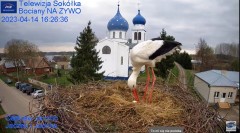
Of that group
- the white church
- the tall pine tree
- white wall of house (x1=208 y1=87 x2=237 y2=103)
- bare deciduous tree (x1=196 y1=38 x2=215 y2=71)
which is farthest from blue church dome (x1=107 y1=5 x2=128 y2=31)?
white wall of house (x1=208 y1=87 x2=237 y2=103)

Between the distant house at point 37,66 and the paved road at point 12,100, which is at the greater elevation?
the distant house at point 37,66

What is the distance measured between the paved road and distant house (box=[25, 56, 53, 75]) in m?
0.38

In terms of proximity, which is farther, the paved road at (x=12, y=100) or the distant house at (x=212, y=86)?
the paved road at (x=12, y=100)

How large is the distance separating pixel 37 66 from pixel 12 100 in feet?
2.20

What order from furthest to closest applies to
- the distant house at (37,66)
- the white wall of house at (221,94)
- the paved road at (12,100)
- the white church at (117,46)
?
the white church at (117,46), the distant house at (37,66), the paved road at (12,100), the white wall of house at (221,94)

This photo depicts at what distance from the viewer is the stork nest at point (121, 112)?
1.55 m

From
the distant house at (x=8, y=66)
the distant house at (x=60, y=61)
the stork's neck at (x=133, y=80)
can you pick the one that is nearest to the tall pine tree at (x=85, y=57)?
the distant house at (x=60, y=61)

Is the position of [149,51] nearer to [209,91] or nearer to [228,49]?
[228,49]

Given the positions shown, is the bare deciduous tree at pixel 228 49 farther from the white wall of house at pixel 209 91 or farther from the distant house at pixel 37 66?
the distant house at pixel 37 66

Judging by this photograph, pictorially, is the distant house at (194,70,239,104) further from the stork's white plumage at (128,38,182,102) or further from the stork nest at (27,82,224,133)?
the stork's white plumage at (128,38,182,102)

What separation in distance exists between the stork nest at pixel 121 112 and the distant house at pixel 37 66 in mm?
1465

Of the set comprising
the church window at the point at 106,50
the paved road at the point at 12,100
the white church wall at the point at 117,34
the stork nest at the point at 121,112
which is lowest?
the paved road at the point at 12,100

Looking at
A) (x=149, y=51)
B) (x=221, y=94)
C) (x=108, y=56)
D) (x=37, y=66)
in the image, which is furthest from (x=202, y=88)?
(x=108, y=56)

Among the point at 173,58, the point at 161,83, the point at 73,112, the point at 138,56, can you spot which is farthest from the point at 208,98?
the point at 173,58
